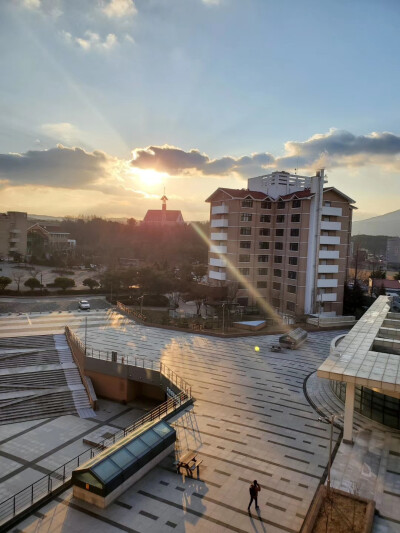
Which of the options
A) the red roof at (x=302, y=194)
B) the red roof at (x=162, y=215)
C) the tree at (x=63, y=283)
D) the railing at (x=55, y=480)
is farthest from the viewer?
the red roof at (x=162, y=215)

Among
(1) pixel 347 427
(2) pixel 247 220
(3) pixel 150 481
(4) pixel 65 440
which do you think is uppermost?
(2) pixel 247 220

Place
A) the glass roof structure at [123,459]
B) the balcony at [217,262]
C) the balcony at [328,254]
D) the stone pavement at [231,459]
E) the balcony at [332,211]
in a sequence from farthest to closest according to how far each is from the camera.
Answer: the balcony at [217,262] < the balcony at [328,254] < the balcony at [332,211] < the glass roof structure at [123,459] < the stone pavement at [231,459]

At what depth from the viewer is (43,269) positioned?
75.2 m

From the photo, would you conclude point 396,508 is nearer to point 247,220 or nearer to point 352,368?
point 352,368

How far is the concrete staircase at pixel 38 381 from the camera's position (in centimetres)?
2331

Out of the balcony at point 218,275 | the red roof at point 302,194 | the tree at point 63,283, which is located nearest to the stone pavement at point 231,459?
the balcony at point 218,275

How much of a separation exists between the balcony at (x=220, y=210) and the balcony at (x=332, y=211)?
11.3 m

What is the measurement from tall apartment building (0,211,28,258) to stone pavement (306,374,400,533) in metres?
79.2

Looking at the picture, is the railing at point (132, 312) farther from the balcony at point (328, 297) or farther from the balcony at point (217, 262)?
the balcony at point (328, 297)

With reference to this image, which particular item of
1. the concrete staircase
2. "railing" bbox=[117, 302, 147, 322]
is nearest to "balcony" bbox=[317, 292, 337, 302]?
"railing" bbox=[117, 302, 147, 322]

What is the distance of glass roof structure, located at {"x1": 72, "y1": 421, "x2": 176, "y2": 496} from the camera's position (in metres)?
12.3

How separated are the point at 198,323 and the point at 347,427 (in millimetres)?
22639

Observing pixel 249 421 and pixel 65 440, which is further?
pixel 65 440

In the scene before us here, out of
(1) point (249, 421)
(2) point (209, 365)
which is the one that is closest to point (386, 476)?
(1) point (249, 421)
